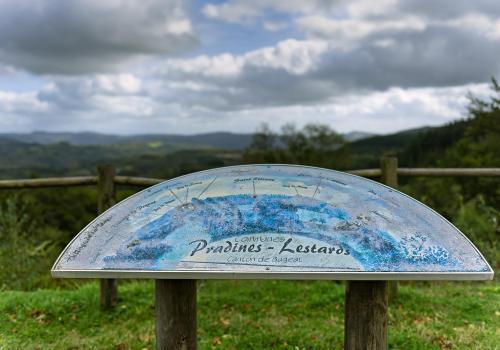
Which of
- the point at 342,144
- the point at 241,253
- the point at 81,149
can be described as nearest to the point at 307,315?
the point at 241,253

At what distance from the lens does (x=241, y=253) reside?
6.73ft

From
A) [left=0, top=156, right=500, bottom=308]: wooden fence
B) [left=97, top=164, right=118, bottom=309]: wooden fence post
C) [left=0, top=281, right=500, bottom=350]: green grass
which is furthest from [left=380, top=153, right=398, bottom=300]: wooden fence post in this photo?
[left=97, top=164, right=118, bottom=309]: wooden fence post

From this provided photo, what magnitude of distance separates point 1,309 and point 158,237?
3077 millimetres

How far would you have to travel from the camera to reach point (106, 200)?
14.5 ft

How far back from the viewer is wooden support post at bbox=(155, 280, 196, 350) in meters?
2.39

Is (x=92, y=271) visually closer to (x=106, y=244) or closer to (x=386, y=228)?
(x=106, y=244)

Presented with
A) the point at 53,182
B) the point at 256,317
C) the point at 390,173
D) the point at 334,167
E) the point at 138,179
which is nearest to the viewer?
the point at 256,317

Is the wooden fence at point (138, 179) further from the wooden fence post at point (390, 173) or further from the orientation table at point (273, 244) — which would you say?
the orientation table at point (273, 244)

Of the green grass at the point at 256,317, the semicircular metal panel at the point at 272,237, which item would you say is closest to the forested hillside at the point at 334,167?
the green grass at the point at 256,317

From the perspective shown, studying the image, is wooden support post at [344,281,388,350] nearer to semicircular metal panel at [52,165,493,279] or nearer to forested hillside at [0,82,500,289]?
semicircular metal panel at [52,165,493,279]

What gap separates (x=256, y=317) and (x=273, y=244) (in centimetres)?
232

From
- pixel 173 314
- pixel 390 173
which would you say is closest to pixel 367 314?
pixel 173 314

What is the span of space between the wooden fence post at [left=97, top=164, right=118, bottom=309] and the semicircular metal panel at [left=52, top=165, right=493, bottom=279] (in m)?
1.86

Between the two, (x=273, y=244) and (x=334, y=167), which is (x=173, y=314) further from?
(x=334, y=167)
